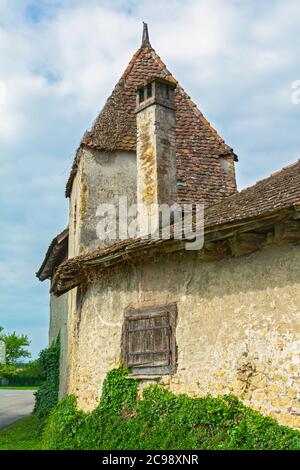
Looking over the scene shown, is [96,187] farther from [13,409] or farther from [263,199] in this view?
[13,409]

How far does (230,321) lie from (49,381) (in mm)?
9824

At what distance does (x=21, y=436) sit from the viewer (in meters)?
14.6

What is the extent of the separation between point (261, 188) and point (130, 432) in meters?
4.41

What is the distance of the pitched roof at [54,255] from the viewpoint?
617 inches

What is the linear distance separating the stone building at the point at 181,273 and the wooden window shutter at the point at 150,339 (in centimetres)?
2

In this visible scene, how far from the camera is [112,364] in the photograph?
9594mm

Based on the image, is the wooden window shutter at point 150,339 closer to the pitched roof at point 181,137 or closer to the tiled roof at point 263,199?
the tiled roof at point 263,199

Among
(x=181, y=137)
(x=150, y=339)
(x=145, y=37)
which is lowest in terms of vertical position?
(x=150, y=339)

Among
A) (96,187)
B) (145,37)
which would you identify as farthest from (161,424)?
(145,37)

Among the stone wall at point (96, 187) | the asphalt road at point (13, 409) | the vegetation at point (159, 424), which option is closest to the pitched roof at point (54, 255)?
the stone wall at point (96, 187)

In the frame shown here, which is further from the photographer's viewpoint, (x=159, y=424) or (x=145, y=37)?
(x=145, y=37)
